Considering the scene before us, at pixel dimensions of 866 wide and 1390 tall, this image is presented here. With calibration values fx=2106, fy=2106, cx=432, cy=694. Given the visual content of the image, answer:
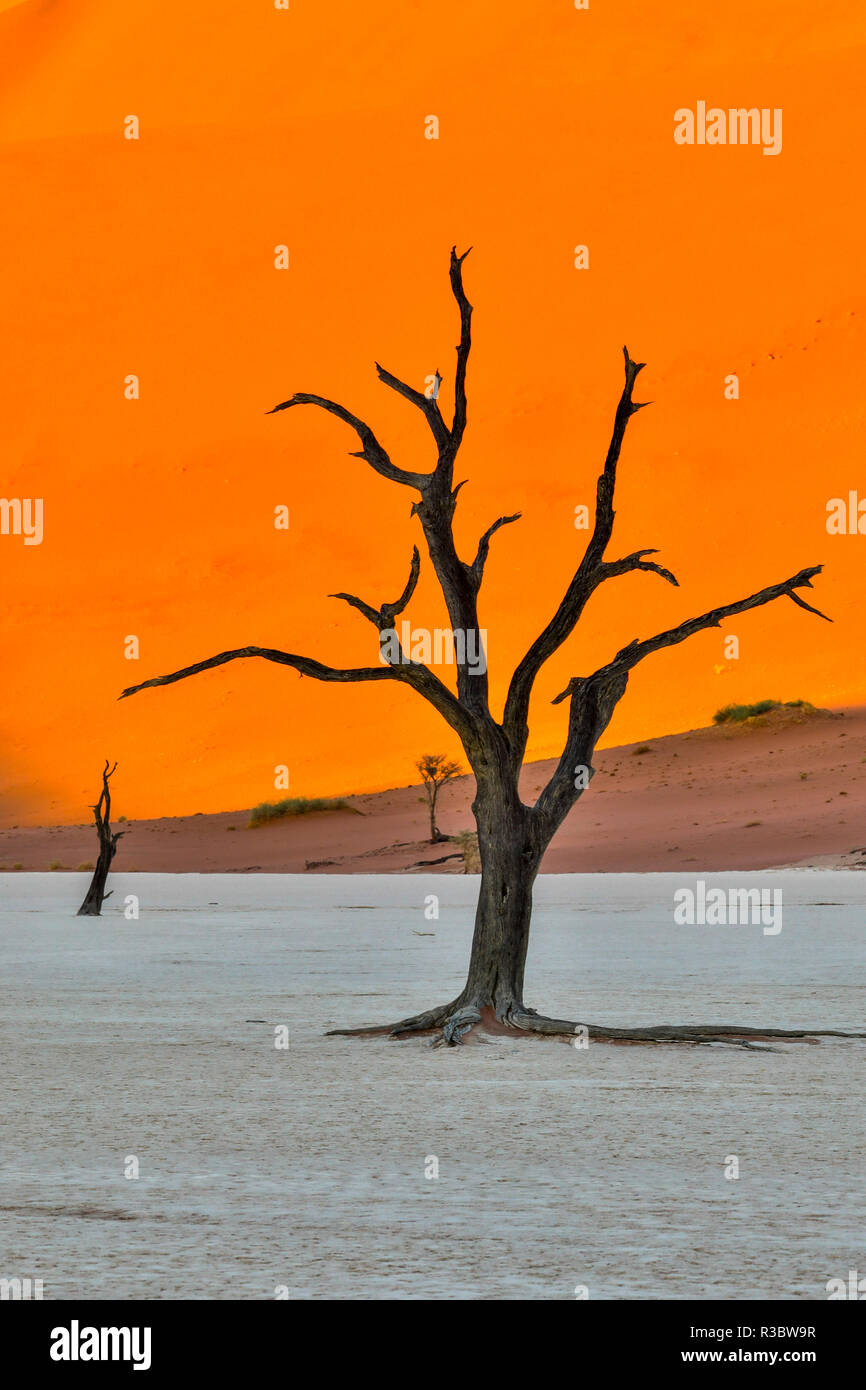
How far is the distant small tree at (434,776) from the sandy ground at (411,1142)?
3823cm

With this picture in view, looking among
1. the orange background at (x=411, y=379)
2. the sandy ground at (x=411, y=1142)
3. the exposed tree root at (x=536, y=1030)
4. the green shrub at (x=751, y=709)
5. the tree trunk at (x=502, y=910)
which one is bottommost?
the sandy ground at (x=411, y=1142)

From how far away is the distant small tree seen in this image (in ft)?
190

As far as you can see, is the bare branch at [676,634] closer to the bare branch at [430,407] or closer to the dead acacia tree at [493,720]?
the dead acacia tree at [493,720]

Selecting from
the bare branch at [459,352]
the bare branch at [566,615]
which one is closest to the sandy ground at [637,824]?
the bare branch at [566,615]

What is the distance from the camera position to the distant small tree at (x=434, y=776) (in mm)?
57938

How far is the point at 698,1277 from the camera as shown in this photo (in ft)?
19.9

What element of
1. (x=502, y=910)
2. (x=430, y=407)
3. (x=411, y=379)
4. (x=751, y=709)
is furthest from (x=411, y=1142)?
(x=411, y=379)

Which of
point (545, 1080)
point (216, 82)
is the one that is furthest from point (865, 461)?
point (545, 1080)

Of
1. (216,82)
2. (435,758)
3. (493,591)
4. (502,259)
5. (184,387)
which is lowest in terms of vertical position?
(435,758)

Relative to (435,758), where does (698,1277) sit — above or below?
below

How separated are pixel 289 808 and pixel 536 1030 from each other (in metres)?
53.0

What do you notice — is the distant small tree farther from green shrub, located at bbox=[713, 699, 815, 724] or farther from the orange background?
green shrub, located at bbox=[713, 699, 815, 724]

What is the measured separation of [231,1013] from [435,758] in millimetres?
47409
